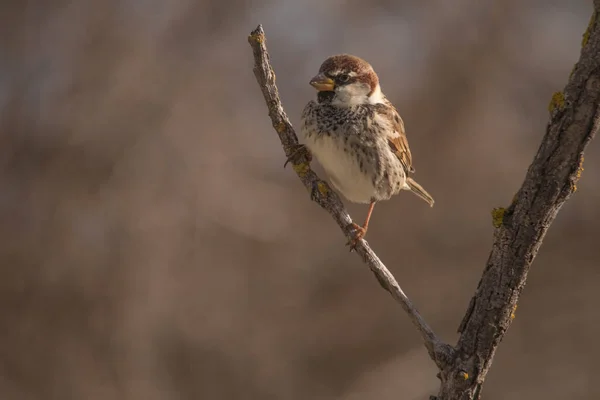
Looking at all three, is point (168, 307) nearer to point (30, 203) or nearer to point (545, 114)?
point (30, 203)

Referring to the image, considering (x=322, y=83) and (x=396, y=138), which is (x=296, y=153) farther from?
(x=396, y=138)

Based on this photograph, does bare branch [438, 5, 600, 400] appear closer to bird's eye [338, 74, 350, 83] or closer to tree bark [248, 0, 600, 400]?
tree bark [248, 0, 600, 400]

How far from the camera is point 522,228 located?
1.86 metres

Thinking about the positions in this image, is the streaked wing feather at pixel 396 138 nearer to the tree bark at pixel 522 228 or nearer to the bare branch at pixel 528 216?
the tree bark at pixel 522 228

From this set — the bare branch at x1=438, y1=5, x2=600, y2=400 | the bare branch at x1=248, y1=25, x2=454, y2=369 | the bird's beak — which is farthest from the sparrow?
the bare branch at x1=438, y1=5, x2=600, y2=400

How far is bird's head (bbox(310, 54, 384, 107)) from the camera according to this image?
2896 millimetres

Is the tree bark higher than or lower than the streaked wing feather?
lower

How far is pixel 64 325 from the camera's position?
19.2ft

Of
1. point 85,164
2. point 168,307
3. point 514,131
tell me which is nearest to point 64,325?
point 168,307

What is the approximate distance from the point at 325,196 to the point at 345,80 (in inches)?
26.3

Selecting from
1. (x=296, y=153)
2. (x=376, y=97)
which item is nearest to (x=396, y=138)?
(x=376, y=97)

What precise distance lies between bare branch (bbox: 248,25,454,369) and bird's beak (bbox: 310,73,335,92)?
303 millimetres

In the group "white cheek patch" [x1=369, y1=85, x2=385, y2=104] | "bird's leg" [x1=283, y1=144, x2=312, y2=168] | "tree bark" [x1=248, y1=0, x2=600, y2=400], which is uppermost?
"white cheek patch" [x1=369, y1=85, x2=385, y2=104]

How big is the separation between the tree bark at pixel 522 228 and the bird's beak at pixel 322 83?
941mm
